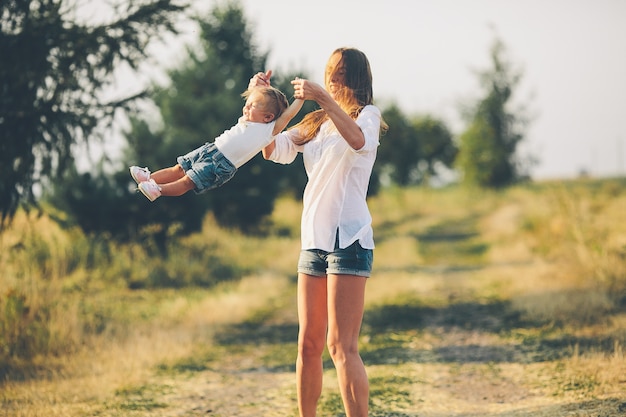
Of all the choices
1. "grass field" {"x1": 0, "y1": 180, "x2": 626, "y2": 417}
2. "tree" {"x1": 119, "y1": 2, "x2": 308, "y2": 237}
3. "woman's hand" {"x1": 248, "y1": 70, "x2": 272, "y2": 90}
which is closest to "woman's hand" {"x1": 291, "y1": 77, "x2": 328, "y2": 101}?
"woman's hand" {"x1": 248, "y1": 70, "x2": 272, "y2": 90}

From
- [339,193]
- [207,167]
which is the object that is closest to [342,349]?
[339,193]

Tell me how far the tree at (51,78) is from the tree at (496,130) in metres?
29.8

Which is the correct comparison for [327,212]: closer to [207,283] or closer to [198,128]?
[207,283]

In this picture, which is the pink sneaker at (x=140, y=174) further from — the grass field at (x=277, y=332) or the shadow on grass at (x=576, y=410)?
the shadow on grass at (x=576, y=410)

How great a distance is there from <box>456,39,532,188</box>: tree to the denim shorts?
34004 millimetres

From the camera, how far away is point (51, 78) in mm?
8328

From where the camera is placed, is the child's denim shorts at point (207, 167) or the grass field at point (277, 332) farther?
the grass field at point (277, 332)

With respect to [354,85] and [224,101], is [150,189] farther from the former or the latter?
[224,101]

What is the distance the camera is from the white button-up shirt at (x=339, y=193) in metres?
4.06

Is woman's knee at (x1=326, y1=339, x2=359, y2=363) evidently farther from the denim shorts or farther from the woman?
the denim shorts

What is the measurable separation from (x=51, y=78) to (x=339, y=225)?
5401mm

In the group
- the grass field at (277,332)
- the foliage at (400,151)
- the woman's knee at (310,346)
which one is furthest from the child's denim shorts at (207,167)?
the foliage at (400,151)

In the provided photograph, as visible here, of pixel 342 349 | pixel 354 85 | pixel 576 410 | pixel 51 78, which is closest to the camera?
pixel 342 349

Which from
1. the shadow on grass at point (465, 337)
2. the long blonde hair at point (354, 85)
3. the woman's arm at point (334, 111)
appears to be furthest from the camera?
the shadow on grass at point (465, 337)
